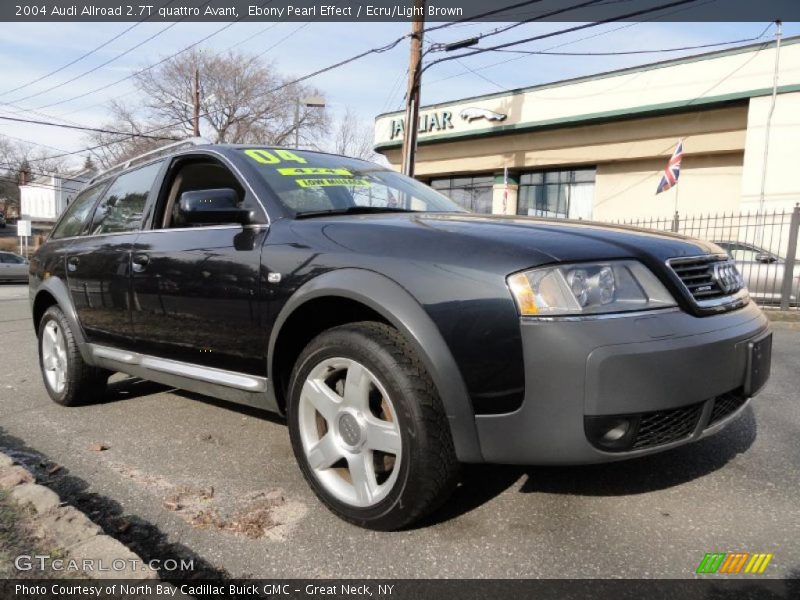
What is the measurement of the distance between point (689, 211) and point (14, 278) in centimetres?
2493

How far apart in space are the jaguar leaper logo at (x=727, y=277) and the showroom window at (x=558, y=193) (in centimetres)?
1600

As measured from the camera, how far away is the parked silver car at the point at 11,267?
909 inches

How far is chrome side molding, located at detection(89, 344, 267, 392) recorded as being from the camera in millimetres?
2734

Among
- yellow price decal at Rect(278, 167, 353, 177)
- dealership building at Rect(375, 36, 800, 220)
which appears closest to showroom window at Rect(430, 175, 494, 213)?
dealership building at Rect(375, 36, 800, 220)

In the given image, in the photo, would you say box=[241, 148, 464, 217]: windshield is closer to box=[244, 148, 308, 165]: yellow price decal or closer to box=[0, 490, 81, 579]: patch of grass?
box=[244, 148, 308, 165]: yellow price decal

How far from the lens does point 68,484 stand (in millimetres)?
2756

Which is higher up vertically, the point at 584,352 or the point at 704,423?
the point at 584,352

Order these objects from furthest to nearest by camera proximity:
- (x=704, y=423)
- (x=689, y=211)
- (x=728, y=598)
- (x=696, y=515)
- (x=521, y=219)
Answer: (x=689, y=211) < (x=521, y=219) < (x=696, y=515) < (x=704, y=423) < (x=728, y=598)

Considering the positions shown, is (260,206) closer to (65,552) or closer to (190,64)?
(65,552)

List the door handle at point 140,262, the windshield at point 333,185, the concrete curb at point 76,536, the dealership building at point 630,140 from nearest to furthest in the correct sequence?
the concrete curb at point 76,536 < the windshield at point 333,185 < the door handle at point 140,262 < the dealership building at point 630,140

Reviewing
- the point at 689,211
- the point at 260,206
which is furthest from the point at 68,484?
the point at 689,211

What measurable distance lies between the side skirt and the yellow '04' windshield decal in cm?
102

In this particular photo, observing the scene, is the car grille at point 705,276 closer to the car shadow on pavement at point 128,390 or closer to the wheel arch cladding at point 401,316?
the wheel arch cladding at point 401,316

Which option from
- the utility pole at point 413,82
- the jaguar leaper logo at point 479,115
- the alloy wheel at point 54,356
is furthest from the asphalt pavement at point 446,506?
the jaguar leaper logo at point 479,115
